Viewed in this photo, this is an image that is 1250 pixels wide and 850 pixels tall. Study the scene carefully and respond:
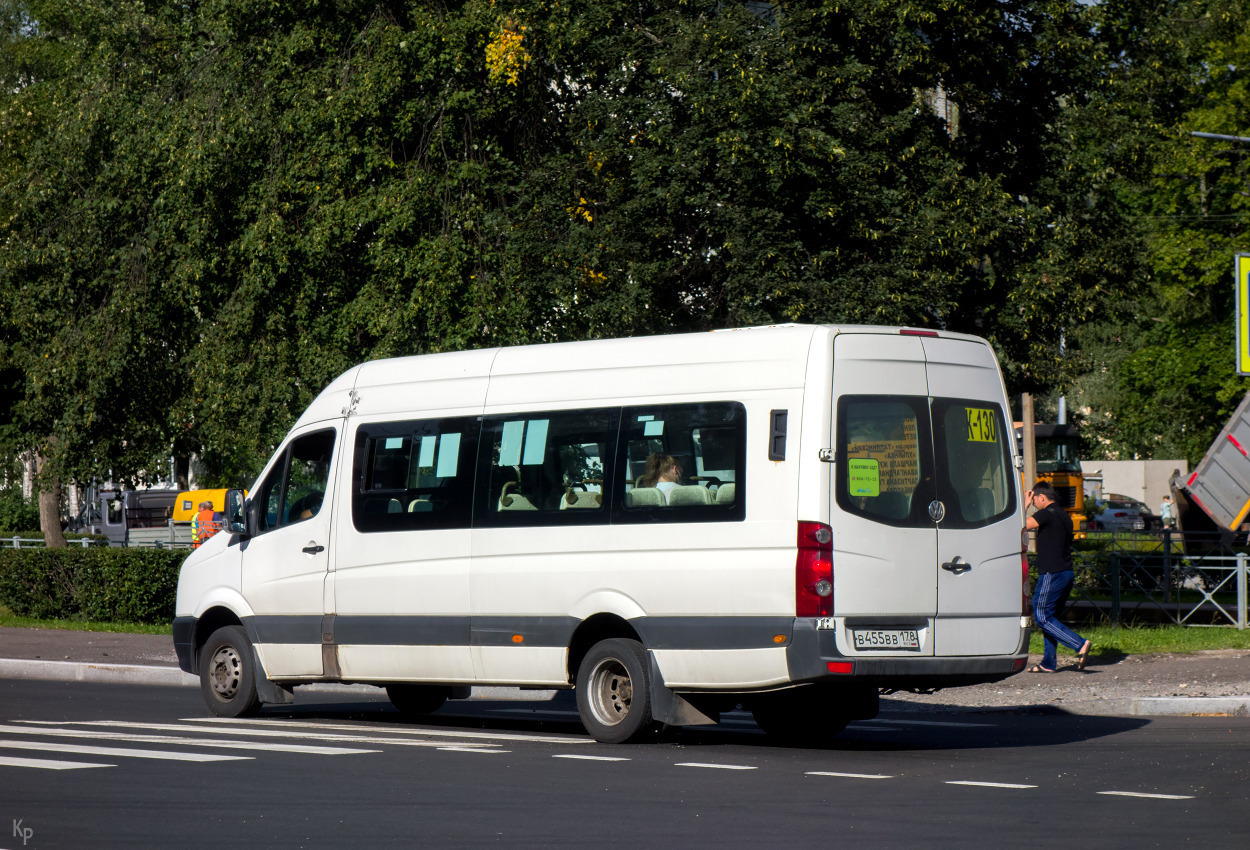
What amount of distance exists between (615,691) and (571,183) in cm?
1244

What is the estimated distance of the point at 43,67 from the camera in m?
47.1

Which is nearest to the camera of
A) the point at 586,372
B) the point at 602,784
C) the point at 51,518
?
the point at 602,784

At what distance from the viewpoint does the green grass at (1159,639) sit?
18.7 meters

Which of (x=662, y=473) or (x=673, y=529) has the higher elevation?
(x=662, y=473)

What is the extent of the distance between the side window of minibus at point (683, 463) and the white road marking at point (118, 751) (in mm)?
2986

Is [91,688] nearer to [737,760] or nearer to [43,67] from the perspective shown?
[737,760]

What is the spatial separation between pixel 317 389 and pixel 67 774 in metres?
14.7

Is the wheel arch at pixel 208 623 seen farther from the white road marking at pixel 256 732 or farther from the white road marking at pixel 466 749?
the white road marking at pixel 466 749

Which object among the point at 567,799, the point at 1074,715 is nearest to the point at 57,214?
the point at 1074,715

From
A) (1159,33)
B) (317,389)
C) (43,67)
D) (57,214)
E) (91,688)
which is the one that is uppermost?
(43,67)

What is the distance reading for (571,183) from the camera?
22766mm

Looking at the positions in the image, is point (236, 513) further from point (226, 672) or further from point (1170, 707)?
point (1170, 707)

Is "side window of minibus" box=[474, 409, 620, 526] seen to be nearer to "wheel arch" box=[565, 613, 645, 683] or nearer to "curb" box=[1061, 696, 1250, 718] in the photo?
"wheel arch" box=[565, 613, 645, 683]

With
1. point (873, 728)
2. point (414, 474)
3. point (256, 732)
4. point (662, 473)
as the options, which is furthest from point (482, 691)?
point (662, 473)
